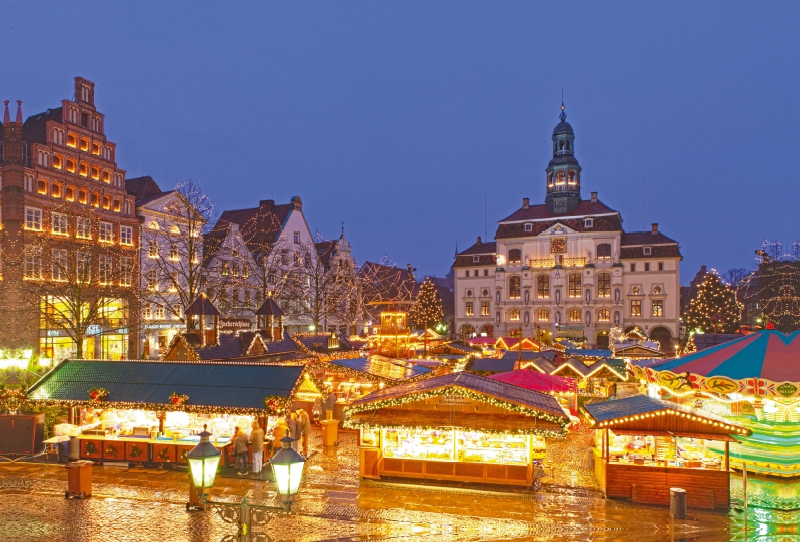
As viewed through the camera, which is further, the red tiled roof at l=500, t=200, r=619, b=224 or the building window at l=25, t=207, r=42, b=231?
the red tiled roof at l=500, t=200, r=619, b=224

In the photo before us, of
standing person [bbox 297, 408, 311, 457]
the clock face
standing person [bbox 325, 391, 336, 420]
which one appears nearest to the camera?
standing person [bbox 297, 408, 311, 457]

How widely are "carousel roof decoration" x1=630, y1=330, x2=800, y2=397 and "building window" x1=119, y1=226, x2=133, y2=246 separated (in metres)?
35.6

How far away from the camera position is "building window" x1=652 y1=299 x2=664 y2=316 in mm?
62125

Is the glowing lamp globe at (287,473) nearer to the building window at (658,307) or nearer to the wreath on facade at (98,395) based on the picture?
the wreath on facade at (98,395)

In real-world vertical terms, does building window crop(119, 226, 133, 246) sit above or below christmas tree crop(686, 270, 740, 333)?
above

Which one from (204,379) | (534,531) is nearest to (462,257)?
(204,379)

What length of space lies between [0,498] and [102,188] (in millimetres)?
30350

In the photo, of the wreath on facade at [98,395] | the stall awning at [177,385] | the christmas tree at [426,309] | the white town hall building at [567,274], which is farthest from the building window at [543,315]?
the wreath on facade at [98,395]

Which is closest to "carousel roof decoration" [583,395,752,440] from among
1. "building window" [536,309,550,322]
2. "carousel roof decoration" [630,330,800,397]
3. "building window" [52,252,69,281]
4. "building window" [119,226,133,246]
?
"carousel roof decoration" [630,330,800,397]

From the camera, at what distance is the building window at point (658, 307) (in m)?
62.1

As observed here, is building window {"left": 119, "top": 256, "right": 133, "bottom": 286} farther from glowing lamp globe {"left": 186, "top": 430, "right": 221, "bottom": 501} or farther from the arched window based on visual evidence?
the arched window

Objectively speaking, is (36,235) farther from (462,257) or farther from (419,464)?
(462,257)

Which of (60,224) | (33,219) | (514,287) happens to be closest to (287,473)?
(33,219)

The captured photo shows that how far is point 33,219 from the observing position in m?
34.1
